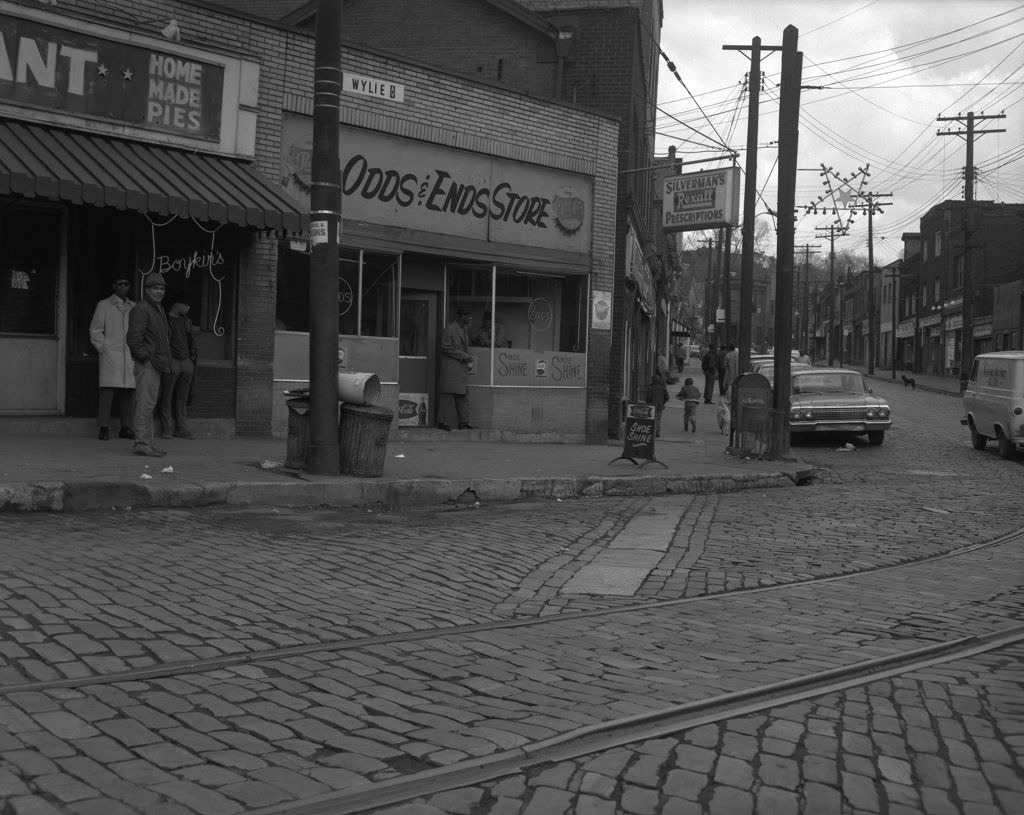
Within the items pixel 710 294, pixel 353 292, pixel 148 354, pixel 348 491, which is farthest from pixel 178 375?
pixel 710 294

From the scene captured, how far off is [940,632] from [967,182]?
4601 centimetres

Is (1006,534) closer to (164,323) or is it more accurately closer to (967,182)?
(164,323)

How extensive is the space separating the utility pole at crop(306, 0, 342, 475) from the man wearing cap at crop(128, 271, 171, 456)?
5.19 feet

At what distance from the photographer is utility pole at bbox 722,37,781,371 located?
21.0 metres

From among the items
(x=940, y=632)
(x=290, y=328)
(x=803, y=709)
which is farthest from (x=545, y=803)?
(x=290, y=328)

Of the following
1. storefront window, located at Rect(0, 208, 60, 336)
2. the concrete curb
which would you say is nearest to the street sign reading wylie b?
the concrete curb

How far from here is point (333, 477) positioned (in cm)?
1095

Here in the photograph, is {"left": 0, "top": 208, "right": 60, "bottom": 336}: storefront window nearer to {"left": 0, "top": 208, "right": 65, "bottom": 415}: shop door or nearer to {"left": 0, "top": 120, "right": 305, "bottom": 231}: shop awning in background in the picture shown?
{"left": 0, "top": 208, "right": 65, "bottom": 415}: shop door

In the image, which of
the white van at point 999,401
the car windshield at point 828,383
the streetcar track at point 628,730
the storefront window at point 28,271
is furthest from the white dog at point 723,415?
the streetcar track at point 628,730

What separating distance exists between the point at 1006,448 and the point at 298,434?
12.6 metres

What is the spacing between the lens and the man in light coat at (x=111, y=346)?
492 inches

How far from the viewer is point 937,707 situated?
486cm

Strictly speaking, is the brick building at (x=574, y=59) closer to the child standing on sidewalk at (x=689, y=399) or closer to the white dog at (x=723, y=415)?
the child standing on sidewalk at (x=689, y=399)

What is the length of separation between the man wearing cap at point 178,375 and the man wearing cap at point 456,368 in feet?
13.5
